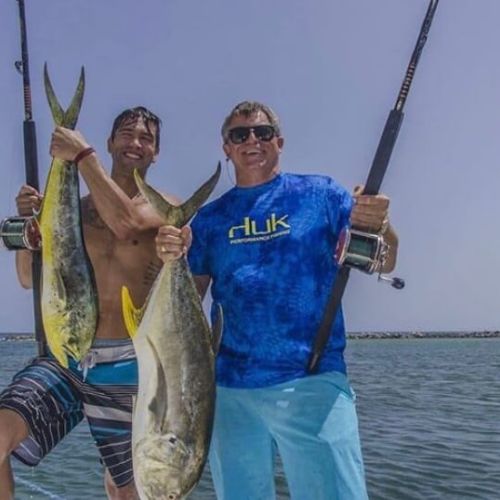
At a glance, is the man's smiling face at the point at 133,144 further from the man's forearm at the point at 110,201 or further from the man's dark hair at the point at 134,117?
the man's forearm at the point at 110,201

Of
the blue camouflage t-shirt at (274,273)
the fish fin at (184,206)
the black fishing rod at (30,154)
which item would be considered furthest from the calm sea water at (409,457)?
the black fishing rod at (30,154)

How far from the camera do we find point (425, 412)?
16609 millimetres

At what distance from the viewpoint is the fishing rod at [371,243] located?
348cm

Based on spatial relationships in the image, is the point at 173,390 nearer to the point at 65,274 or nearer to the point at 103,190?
the point at 65,274

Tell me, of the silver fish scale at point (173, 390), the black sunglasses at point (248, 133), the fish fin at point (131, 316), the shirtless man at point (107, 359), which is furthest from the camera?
the black sunglasses at point (248, 133)

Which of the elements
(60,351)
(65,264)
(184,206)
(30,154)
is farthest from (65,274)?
(30,154)

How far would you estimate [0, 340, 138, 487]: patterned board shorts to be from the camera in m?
4.09

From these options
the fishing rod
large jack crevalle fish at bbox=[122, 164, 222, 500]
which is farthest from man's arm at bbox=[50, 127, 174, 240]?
the fishing rod

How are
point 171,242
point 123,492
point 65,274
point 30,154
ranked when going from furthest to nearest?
point 30,154 → point 123,492 → point 65,274 → point 171,242

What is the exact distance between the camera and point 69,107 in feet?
11.9

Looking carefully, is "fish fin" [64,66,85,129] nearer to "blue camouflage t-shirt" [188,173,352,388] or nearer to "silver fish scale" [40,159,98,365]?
"silver fish scale" [40,159,98,365]

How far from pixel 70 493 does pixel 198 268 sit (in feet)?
20.6

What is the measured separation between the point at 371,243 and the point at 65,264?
155 cm

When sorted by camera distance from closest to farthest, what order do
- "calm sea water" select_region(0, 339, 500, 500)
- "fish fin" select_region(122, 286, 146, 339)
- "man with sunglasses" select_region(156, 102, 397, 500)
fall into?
"fish fin" select_region(122, 286, 146, 339), "man with sunglasses" select_region(156, 102, 397, 500), "calm sea water" select_region(0, 339, 500, 500)
